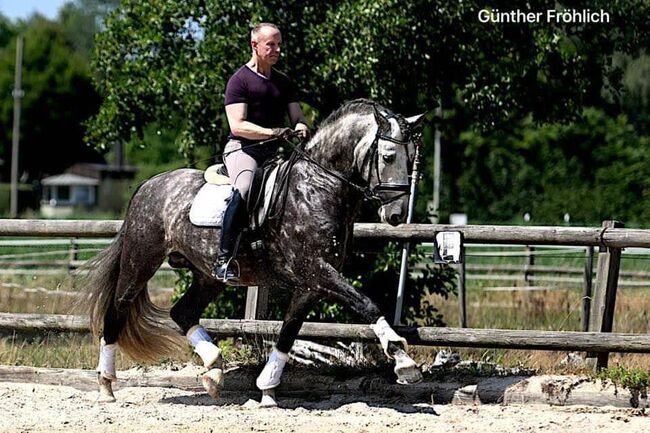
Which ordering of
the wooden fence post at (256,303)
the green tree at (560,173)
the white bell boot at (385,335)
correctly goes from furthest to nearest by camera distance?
the green tree at (560,173), the wooden fence post at (256,303), the white bell boot at (385,335)

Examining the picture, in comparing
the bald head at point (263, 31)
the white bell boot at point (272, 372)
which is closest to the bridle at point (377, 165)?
the bald head at point (263, 31)

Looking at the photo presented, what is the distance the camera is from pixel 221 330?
863cm

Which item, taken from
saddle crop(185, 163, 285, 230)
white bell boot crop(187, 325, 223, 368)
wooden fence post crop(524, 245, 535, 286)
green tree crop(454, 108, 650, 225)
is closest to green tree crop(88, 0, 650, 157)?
saddle crop(185, 163, 285, 230)

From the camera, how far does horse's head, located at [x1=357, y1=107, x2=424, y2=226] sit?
23.8ft

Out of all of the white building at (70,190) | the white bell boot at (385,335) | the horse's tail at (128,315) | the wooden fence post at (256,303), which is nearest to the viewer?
the white bell boot at (385,335)

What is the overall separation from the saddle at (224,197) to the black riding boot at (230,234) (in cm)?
8

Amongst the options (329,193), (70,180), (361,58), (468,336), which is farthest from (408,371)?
(70,180)

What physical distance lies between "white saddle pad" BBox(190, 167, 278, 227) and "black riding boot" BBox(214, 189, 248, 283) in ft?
0.44

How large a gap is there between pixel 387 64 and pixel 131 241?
2915mm

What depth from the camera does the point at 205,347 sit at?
26.1 ft

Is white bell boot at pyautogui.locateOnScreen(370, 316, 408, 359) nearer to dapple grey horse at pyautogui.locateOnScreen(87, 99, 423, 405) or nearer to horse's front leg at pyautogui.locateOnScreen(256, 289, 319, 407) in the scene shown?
dapple grey horse at pyautogui.locateOnScreen(87, 99, 423, 405)

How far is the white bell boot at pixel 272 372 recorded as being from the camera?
7922 millimetres

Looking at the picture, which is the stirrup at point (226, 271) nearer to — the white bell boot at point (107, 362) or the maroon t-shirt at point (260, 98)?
the maroon t-shirt at point (260, 98)

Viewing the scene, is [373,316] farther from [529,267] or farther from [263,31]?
[529,267]
